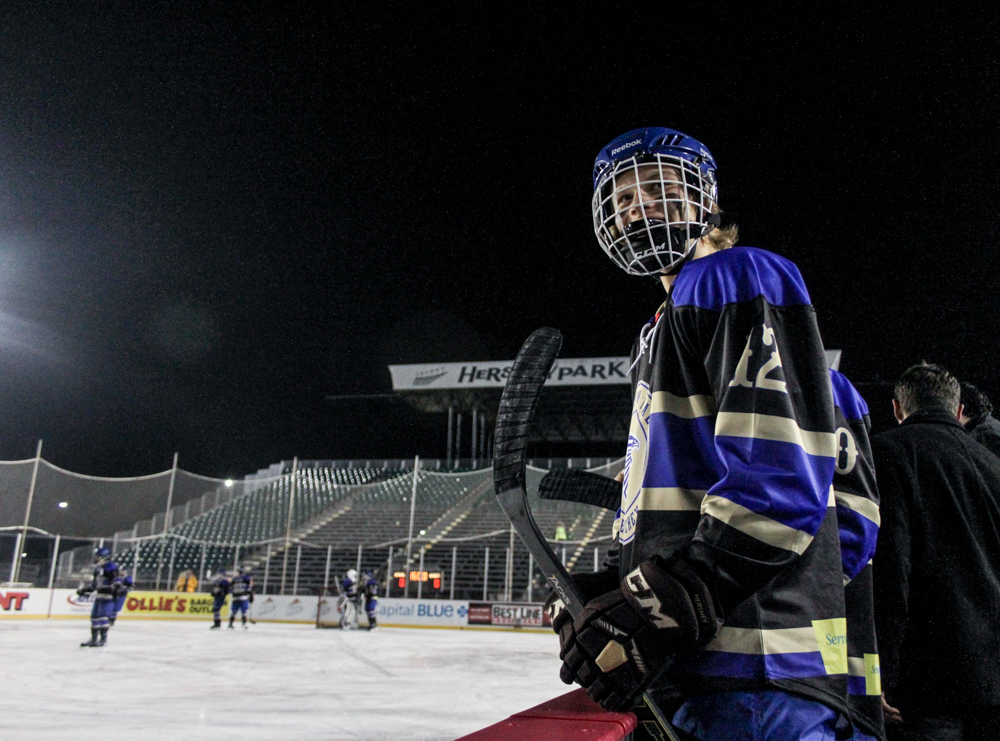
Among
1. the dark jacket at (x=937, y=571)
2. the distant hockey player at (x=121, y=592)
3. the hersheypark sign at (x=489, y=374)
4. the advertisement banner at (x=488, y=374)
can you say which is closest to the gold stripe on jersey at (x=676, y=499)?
the dark jacket at (x=937, y=571)

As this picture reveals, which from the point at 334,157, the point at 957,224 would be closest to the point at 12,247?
the point at 334,157

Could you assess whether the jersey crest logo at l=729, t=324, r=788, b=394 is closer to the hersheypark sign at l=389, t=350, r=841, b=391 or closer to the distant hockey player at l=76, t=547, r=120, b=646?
the distant hockey player at l=76, t=547, r=120, b=646

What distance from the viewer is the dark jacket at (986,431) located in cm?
297

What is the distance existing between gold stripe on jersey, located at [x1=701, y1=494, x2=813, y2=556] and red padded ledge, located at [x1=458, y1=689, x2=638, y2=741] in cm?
37

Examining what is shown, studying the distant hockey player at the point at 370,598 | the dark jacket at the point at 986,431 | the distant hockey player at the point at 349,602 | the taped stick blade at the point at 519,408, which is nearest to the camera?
the taped stick blade at the point at 519,408

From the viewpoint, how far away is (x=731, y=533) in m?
0.86

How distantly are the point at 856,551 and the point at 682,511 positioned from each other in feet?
1.73

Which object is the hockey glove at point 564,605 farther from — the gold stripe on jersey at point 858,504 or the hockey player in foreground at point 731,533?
the gold stripe on jersey at point 858,504

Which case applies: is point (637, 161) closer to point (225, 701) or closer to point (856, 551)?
point (856, 551)

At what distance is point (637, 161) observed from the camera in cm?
133

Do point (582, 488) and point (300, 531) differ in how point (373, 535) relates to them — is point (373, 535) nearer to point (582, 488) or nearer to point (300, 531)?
point (300, 531)

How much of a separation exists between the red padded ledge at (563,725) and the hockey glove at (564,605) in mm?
75

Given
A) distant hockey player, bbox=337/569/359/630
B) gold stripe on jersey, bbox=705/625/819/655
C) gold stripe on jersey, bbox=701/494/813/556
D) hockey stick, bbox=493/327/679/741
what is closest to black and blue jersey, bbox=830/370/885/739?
gold stripe on jersey, bbox=705/625/819/655

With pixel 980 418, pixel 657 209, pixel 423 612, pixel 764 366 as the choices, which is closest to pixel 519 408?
pixel 764 366
